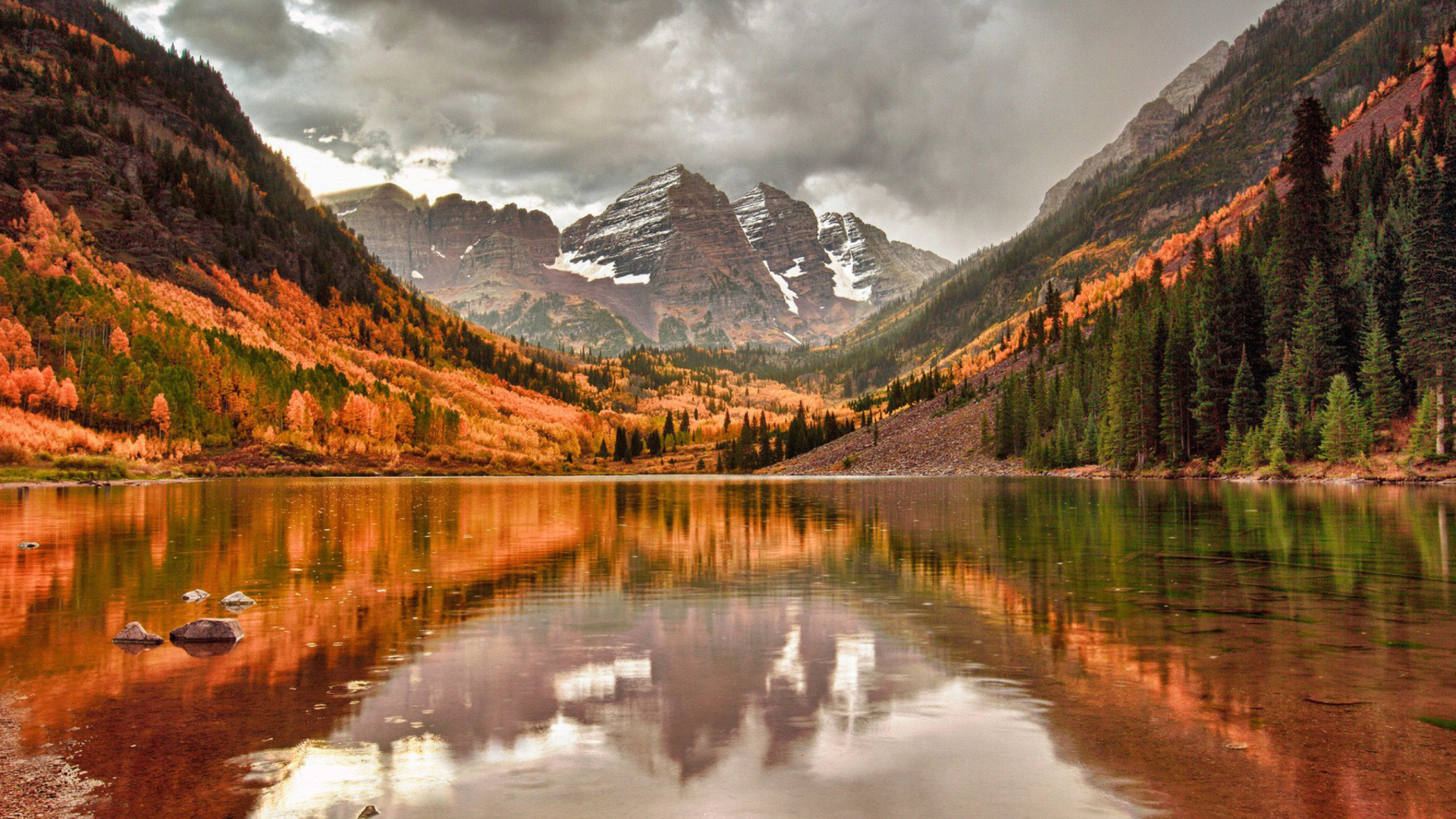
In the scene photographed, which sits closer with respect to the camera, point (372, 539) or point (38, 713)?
point (38, 713)

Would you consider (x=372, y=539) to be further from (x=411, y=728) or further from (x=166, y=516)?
(x=411, y=728)

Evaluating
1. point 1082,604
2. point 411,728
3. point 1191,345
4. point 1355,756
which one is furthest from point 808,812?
point 1191,345

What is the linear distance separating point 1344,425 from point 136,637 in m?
107

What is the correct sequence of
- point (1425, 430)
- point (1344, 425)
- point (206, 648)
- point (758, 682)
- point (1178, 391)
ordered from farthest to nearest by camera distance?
point (1178, 391)
point (1344, 425)
point (1425, 430)
point (206, 648)
point (758, 682)

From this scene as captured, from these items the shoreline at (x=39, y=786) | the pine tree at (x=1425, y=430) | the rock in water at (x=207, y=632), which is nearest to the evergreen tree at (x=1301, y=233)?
the pine tree at (x=1425, y=430)

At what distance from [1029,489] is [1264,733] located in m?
91.7

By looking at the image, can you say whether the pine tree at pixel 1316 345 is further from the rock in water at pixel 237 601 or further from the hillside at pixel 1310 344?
the rock in water at pixel 237 601

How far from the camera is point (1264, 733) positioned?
Result: 11.1 metres

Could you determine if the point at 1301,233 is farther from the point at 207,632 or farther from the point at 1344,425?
the point at 207,632

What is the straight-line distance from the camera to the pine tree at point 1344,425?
86125mm

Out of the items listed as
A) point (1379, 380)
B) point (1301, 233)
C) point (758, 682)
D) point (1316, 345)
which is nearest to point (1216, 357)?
point (1316, 345)

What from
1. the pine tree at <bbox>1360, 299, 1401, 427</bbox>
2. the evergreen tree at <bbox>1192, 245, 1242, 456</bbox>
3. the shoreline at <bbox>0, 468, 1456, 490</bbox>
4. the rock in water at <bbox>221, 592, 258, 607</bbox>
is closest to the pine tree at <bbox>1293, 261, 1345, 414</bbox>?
the pine tree at <bbox>1360, 299, 1401, 427</bbox>

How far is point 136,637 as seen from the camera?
17.2 meters

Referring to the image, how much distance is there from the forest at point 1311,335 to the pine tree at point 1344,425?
0.14 metres
